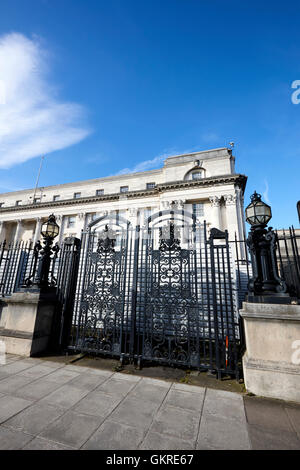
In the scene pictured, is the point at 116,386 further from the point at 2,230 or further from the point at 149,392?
the point at 2,230

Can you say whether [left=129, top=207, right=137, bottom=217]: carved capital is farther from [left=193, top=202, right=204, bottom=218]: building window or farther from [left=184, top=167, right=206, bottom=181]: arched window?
[left=193, top=202, right=204, bottom=218]: building window

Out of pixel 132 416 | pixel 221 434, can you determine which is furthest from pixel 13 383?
pixel 221 434

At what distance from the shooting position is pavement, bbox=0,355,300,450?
2436 millimetres

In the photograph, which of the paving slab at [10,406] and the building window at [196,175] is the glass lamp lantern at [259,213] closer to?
the paving slab at [10,406]

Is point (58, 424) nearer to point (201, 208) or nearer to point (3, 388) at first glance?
point (3, 388)

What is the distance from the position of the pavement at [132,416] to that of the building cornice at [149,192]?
2695cm

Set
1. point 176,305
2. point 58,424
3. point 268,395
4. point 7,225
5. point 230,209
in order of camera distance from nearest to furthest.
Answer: point 58,424 < point 268,395 < point 176,305 < point 230,209 < point 7,225

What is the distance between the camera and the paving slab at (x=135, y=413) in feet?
9.29

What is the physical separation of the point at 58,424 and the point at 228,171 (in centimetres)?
3003

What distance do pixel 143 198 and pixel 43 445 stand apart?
3141 centimetres

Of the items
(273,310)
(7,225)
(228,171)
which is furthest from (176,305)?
(7,225)

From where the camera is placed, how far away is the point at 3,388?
3678 mm

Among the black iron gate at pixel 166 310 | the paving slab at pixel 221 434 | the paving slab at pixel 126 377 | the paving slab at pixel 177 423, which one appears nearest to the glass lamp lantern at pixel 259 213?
the black iron gate at pixel 166 310
